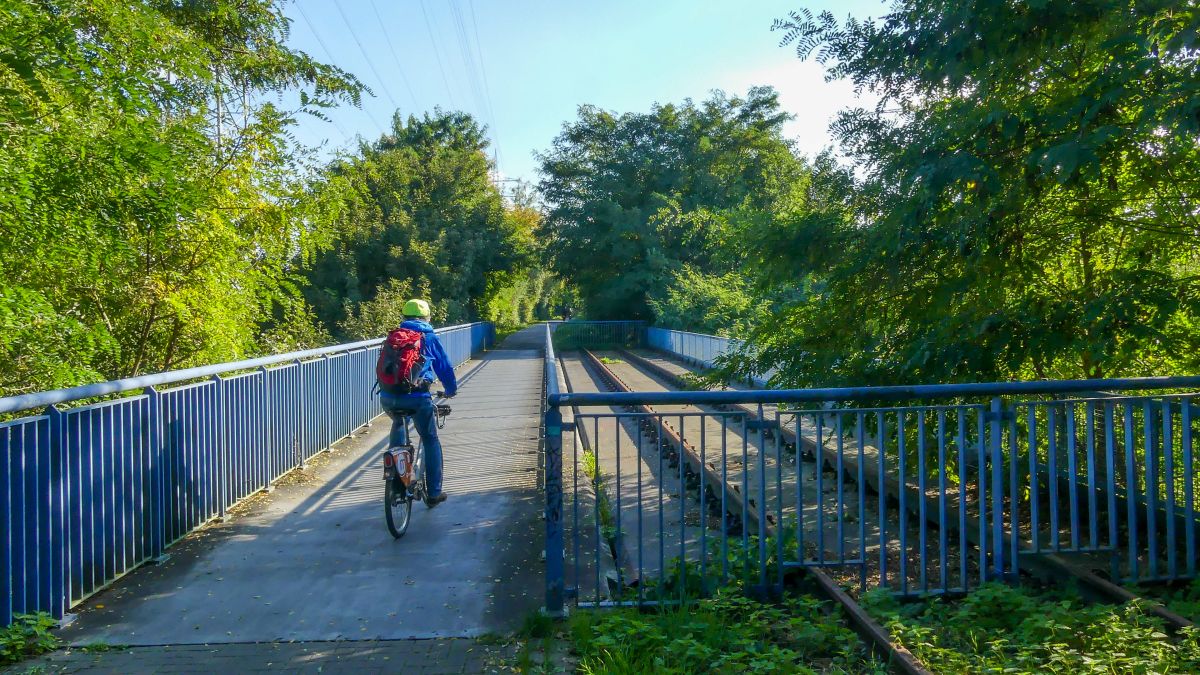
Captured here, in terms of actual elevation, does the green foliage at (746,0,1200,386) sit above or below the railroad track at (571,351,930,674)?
above

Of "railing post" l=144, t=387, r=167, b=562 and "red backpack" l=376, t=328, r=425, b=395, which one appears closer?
"railing post" l=144, t=387, r=167, b=562

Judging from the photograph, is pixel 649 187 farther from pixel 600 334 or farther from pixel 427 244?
pixel 427 244

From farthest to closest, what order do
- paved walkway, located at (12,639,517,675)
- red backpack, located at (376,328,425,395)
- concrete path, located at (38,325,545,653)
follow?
red backpack, located at (376,328,425,395) < concrete path, located at (38,325,545,653) < paved walkway, located at (12,639,517,675)

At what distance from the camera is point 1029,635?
4.09 metres

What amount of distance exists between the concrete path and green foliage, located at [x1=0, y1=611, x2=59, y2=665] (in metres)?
0.14

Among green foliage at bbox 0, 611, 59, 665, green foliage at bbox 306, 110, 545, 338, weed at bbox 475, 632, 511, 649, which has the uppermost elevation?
green foliage at bbox 306, 110, 545, 338

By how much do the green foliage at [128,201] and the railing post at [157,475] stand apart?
89 cm

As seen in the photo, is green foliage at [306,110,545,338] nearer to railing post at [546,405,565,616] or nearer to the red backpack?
the red backpack

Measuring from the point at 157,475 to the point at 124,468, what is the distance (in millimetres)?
470

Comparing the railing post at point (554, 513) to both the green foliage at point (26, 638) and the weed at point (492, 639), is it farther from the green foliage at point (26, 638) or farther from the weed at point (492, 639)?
the green foliage at point (26, 638)

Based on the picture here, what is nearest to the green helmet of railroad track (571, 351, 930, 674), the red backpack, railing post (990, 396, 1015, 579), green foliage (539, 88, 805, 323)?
the red backpack

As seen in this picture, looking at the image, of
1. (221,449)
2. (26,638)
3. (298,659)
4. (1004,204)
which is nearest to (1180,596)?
(1004,204)

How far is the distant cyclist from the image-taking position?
269 inches

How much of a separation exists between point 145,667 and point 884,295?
17.4 ft
